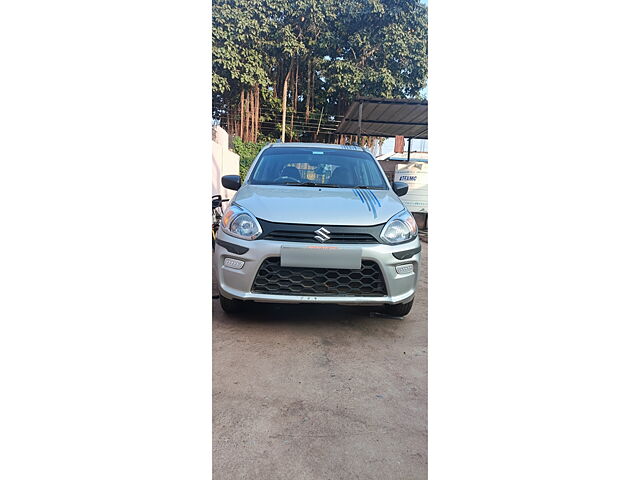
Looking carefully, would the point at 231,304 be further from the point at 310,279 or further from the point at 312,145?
the point at 312,145

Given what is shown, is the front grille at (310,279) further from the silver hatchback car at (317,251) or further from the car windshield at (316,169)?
the car windshield at (316,169)

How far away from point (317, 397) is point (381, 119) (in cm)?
447

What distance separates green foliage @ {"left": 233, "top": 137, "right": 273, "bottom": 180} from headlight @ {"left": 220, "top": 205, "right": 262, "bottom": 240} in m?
0.58

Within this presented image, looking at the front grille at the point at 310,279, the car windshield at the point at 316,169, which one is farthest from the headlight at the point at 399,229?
the car windshield at the point at 316,169

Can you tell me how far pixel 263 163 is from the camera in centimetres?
232

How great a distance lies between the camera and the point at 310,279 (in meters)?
1.64

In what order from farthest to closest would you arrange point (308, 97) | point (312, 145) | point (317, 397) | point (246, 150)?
1. point (246, 150)
2. point (312, 145)
3. point (308, 97)
4. point (317, 397)

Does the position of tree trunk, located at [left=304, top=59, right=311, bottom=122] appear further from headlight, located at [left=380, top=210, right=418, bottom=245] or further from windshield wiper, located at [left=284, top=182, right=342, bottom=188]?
headlight, located at [left=380, top=210, right=418, bottom=245]

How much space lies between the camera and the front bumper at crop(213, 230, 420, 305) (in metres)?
1.65

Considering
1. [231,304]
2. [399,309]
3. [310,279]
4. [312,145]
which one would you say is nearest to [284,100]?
[312,145]

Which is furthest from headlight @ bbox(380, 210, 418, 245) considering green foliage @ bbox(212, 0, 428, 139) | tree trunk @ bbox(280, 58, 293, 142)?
tree trunk @ bbox(280, 58, 293, 142)
